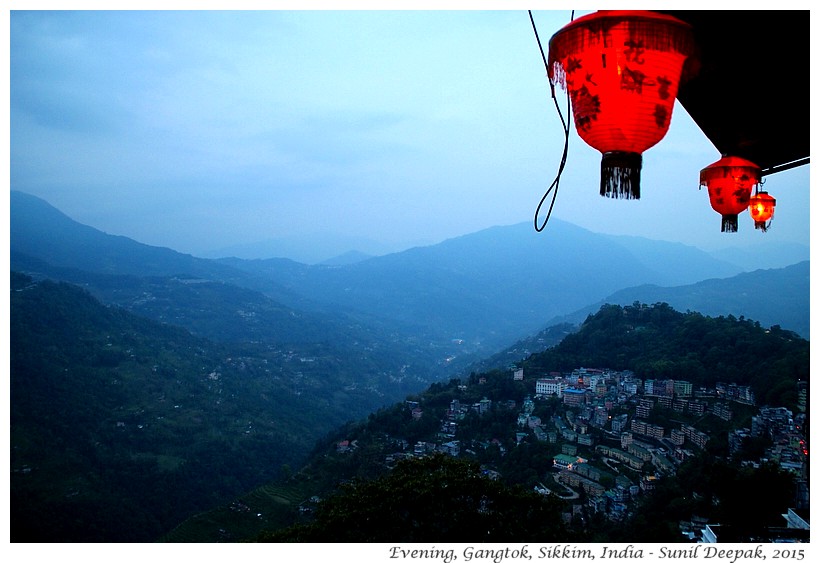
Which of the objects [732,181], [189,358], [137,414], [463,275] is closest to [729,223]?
[732,181]

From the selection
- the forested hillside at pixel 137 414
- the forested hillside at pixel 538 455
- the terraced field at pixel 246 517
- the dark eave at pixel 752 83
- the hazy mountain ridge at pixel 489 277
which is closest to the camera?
the dark eave at pixel 752 83

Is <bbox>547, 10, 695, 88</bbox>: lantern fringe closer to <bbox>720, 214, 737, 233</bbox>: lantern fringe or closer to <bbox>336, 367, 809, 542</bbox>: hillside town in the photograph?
<bbox>720, 214, 737, 233</bbox>: lantern fringe

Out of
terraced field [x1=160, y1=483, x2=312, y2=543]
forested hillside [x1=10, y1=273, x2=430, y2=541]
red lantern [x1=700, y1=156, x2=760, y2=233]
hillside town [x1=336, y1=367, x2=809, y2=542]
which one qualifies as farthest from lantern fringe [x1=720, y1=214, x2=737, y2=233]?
forested hillside [x1=10, y1=273, x2=430, y2=541]

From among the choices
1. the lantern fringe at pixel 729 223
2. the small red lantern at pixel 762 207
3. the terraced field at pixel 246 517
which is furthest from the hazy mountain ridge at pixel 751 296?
the lantern fringe at pixel 729 223

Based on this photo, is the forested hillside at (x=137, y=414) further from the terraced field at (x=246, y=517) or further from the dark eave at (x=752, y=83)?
Result: the dark eave at (x=752, y=83)

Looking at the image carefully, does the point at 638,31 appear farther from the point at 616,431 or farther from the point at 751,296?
the point at 751,296
